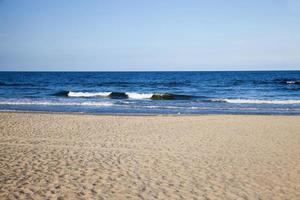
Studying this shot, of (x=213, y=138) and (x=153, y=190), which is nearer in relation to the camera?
(x=153, y=190)

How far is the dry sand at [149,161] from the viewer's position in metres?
5.94

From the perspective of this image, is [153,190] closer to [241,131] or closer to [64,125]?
[241,131]

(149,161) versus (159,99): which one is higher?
(149,161)

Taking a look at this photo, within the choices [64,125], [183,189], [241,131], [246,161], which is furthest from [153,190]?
[64,125]

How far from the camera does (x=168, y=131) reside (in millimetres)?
12664

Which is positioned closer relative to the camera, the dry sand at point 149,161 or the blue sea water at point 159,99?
the dry sand at point 149,161

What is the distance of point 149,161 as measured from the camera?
8047mm

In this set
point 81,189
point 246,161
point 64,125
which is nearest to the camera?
point 81,189

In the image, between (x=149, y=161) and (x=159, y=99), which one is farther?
(x=159, y=99)

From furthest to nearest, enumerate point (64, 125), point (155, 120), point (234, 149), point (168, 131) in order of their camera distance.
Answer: point (155, 120)
point (64, 125)
point (168, 131)
point (234, 149)

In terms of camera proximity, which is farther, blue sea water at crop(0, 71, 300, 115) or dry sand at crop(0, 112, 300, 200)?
blue sea water at crop(0, 71, 300, 115)

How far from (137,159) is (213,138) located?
13.7 feet

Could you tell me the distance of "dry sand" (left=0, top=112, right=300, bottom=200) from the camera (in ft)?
19.5

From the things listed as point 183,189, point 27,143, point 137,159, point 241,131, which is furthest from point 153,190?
point 241,131
